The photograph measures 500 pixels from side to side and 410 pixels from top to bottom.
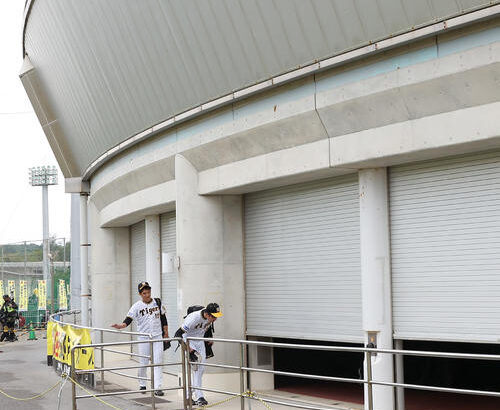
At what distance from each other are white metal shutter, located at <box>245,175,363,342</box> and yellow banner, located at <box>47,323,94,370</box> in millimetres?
2982

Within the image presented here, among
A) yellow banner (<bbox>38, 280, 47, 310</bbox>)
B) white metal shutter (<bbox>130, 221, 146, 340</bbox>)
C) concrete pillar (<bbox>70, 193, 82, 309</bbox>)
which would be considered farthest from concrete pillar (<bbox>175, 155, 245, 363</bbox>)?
yellow banner (<bbox>38, 280, 47, 310</bbox>)

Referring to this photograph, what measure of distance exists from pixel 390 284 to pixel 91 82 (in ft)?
36.5

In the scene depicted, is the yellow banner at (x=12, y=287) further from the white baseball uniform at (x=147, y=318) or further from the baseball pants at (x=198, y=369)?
the baseball pants at (x=198, y=369)

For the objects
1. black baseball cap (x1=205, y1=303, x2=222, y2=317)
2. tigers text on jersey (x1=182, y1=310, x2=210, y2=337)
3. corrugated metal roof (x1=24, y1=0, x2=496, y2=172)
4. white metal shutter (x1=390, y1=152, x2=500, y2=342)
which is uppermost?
corrugated metal roof (x1=24, y1=0, x2=496, y2=172)

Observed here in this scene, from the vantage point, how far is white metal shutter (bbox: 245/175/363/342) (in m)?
14.0

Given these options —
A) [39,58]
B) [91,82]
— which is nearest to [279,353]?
[91,82]

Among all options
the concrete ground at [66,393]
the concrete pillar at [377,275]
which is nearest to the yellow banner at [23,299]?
the concrete ground at [66,393]

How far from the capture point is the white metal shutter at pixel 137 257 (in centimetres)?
2353

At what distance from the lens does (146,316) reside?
15219 millimetres

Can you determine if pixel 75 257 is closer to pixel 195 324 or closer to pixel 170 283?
pixel 170 283

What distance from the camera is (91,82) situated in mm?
21484

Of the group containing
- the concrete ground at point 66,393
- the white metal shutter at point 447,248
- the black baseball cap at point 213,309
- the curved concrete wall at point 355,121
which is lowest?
the concrete ground at point 66,393

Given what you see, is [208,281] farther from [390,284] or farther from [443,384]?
[443,384]

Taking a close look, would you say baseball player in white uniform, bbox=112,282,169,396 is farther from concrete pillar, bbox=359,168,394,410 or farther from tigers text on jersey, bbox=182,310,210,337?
concrete pillar, bbox=359,168,394,410
